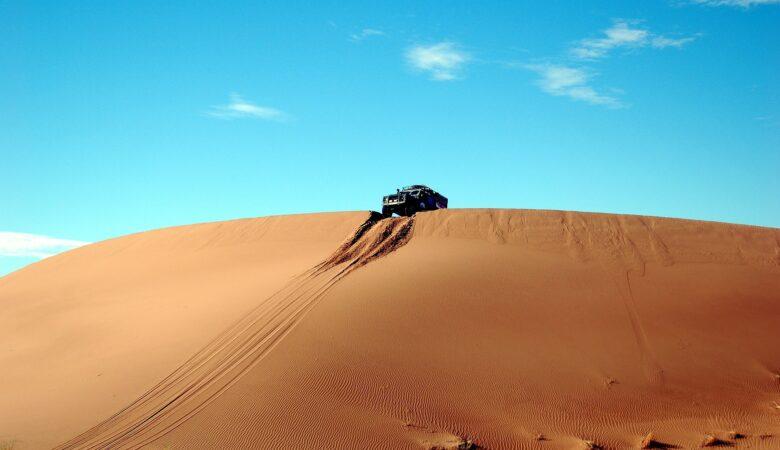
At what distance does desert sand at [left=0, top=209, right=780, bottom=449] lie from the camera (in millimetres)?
11758

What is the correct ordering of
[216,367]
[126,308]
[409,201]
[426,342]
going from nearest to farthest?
1. [216,367]
2. [426,342]
3. [126,308]
4. [409,201]

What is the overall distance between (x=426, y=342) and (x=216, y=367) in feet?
14.9

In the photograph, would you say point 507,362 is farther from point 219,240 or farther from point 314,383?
point 219,240

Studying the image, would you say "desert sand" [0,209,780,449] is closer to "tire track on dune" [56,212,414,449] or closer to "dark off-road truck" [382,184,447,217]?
"tire track on dune" [56,212,414,449]

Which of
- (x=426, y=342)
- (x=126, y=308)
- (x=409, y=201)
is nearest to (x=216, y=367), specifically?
(x=426, y=342)

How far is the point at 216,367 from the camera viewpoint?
1327cm

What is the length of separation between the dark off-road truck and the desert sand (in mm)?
4026

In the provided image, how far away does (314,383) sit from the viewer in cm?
1253

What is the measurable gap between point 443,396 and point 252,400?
3.65 meters

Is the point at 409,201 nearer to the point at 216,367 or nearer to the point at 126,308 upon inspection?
the point at 126,308

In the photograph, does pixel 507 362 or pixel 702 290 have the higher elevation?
pixel 702 290

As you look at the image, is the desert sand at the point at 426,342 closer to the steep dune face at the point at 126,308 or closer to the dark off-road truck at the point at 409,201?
the steep dune face at the point at 126,308

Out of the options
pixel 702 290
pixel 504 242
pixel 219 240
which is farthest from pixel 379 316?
pixel 219 240

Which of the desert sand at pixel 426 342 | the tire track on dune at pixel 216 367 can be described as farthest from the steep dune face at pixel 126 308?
the tire track on dune at pixel 216 367
